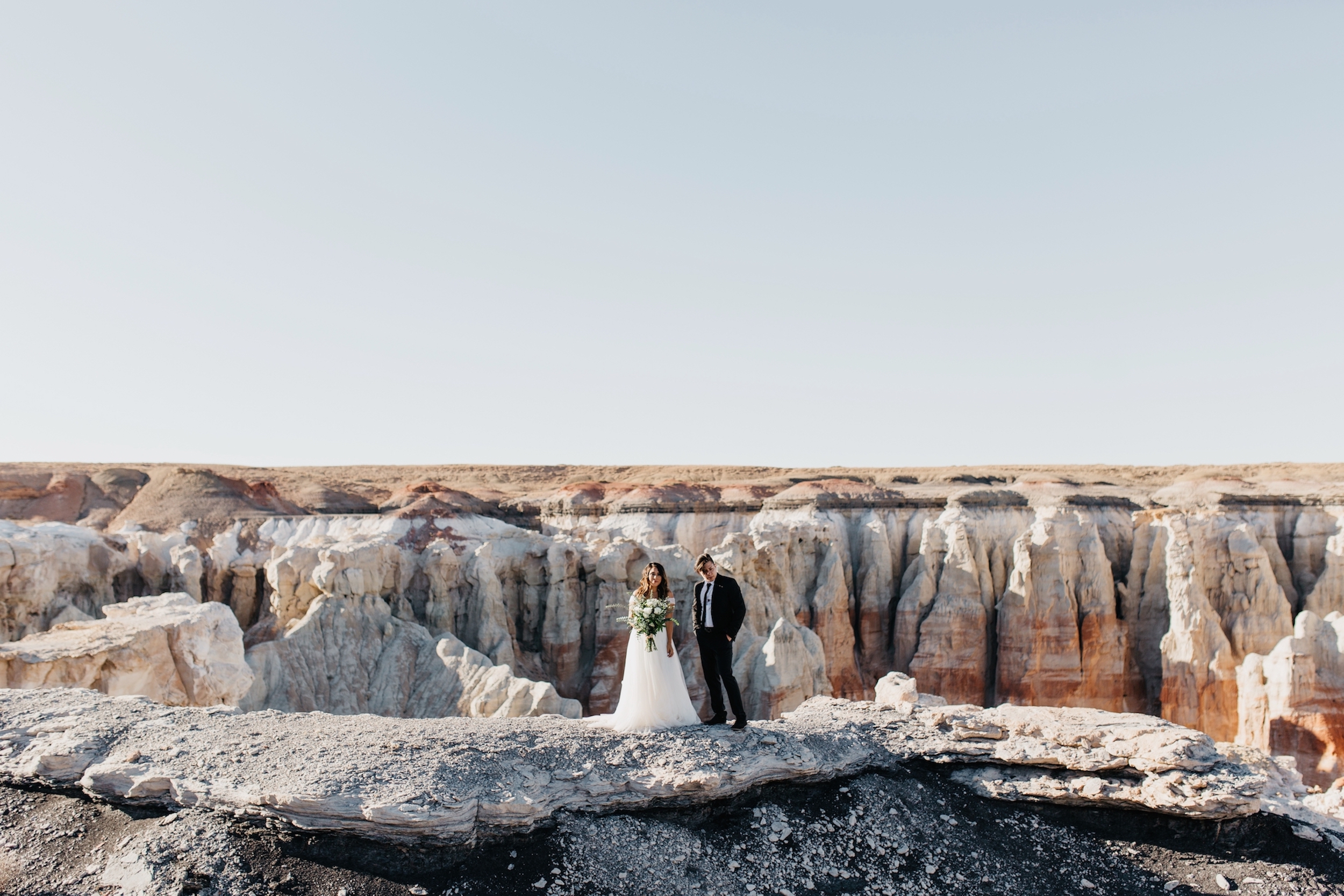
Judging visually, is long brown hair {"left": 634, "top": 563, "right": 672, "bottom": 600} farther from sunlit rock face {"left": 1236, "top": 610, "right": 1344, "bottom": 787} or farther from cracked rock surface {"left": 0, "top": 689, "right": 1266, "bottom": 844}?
sunlit rock face {"left": 1236, "top": 610, "right": 1344, "bottom": 787}

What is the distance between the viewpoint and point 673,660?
830 cm

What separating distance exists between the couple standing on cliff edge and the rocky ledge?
225mm

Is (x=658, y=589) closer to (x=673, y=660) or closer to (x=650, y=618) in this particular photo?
(x=650, y=618)

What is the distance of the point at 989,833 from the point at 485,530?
24.7m

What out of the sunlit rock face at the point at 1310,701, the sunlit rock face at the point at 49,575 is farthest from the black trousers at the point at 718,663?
the sunlit rock face at the point at 1310,701

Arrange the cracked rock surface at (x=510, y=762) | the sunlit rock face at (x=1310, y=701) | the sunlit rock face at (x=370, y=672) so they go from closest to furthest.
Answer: the cracked rock surface at (x=510, y=762) → the sunlit rock face at (x=370, y=672) → the sunlit rock face at (x=1310, y=701)

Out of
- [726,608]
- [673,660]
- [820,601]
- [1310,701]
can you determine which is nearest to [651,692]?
[673,660]

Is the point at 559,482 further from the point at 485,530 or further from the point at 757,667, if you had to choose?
the point at 757,667

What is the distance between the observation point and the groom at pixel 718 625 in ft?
26.6

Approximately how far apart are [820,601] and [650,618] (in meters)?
19.1

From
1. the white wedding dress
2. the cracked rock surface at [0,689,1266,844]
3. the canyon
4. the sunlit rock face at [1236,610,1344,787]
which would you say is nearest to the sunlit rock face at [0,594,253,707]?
the canyon

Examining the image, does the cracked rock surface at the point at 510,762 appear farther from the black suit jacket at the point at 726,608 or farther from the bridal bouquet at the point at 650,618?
the black suit jacket at the point at 726,608

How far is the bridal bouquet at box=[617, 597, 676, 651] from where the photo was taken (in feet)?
26.4

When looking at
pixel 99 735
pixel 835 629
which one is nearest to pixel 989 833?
pixel 99 735
